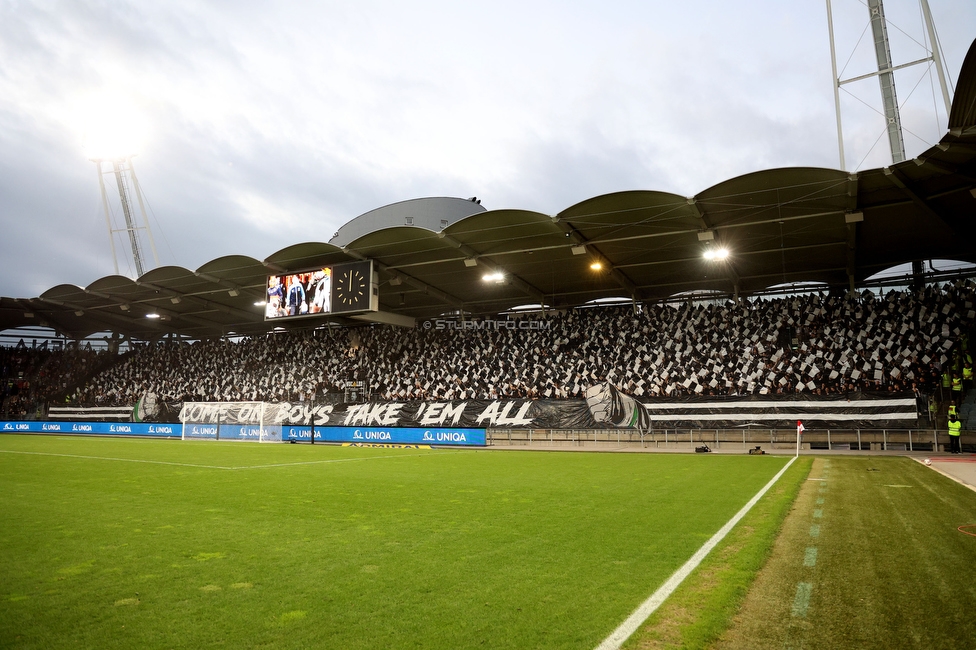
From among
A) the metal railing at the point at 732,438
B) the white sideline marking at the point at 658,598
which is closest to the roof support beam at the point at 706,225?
the metal railing at the point at 732,438

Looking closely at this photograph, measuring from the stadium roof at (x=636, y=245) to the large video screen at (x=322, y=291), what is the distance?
72cm

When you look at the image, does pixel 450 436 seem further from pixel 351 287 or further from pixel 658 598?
pixel 658 598

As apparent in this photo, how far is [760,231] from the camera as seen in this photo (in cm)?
2233

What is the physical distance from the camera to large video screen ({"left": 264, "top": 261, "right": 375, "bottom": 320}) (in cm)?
2589

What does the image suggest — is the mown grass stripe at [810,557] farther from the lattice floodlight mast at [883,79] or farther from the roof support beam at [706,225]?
the lattice floodlight mast at [883,79]

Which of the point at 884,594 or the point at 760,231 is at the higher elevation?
the point at 760,231

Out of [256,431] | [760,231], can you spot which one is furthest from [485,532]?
[256,431]

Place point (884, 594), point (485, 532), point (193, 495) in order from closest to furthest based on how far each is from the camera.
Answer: point (884, 594) < point (485, 532) < point (193, 495)

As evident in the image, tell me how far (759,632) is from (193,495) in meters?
7.90

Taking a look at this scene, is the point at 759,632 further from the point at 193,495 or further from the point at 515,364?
the point at 515,364

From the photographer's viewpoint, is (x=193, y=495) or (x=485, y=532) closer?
(x=485, y=532)

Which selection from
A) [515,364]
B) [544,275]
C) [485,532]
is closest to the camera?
[485,532]

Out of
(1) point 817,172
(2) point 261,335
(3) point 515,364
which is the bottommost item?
(3) point 515,364

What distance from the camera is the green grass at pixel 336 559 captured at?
3.19 metres
